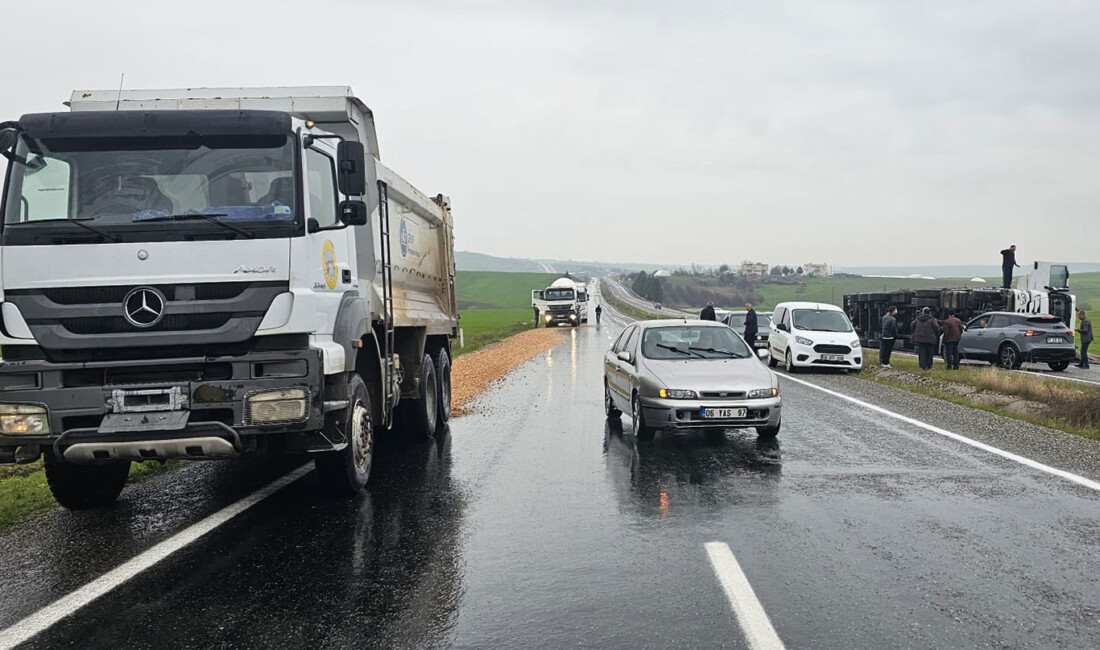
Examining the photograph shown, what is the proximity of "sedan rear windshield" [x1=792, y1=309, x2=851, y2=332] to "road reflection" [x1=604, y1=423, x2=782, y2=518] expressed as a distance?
11622 millimetres

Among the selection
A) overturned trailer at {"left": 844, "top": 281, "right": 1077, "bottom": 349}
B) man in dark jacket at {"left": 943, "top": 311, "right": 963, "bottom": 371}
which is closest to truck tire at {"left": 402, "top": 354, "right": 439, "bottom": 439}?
man in dark jacket at {"left": 943, "top": 311, "right": 963, "bottom": 371}

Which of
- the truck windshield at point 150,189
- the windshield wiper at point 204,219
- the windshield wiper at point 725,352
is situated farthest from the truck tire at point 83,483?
the windshield wiper at point 725,352

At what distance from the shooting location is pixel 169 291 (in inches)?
228

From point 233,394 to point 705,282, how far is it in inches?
6248

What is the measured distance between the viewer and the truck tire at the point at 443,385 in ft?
35.6

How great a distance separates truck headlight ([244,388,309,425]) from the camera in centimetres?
569

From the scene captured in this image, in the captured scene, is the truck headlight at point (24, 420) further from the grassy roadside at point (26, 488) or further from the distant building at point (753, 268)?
the distant building at point (753, 268)

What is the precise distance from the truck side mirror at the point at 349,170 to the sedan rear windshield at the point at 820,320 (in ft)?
54.3

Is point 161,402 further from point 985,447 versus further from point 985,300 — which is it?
point 985,300

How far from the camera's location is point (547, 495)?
6.91m

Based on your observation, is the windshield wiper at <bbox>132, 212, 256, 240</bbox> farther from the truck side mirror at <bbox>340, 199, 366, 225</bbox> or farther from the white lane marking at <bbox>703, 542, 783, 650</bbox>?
the white lane marking at <bbox>703, 542, 783, 650</bbox>

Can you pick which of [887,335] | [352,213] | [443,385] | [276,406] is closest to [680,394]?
[443,385]

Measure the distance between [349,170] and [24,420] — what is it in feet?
9.52

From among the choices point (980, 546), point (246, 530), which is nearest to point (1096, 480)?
point (980, 546)
